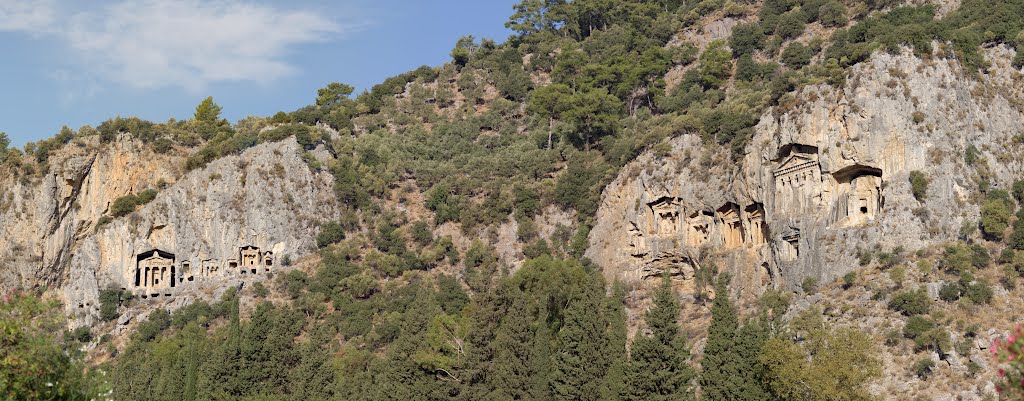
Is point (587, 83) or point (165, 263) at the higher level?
point (587, 83)

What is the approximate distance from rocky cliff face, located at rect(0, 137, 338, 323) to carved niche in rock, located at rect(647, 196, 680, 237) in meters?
29.8

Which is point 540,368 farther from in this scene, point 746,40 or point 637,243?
point 746,40

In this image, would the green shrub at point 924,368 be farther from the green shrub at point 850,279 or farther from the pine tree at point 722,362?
Result: the pine tree at point 722,362

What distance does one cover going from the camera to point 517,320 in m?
74.9

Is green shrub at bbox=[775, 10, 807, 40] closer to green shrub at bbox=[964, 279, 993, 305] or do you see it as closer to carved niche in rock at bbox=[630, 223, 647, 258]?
carved niche in rock at bbox=[630, 223, 647, 258]

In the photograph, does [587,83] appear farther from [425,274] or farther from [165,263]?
[165,263]

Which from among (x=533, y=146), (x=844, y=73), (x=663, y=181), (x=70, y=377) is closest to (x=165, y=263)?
(x=533, y=146)

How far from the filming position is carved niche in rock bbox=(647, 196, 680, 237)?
103 m

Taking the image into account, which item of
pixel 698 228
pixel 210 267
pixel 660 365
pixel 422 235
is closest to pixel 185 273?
pixel 210 267

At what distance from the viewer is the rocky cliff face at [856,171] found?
87688 mm

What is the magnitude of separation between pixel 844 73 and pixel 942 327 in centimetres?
2117

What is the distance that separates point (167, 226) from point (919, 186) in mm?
62889

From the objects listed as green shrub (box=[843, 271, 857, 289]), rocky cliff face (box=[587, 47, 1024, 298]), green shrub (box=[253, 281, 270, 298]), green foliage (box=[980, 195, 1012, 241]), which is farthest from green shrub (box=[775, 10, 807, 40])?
green shrub (box=[253, 281, 270, 298])

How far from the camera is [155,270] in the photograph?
115875 millimetres
